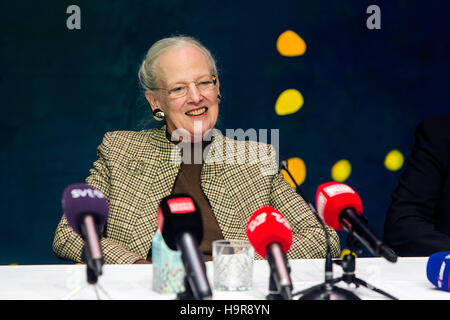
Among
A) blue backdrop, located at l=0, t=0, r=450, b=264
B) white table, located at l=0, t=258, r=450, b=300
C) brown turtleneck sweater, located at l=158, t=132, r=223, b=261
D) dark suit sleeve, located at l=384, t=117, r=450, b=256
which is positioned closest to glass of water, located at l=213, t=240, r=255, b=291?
white table, located at l=0, t=258, r=450, b=300

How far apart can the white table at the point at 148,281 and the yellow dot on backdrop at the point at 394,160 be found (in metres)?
1.62

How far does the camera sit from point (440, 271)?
1.13 meters

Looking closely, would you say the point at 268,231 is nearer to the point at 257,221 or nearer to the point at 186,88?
the point at 257,221

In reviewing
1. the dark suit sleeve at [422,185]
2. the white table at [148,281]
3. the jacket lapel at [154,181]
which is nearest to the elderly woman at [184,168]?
the jacket lapel at [154,181]

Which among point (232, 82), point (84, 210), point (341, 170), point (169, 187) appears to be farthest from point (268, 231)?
point (341, 170)

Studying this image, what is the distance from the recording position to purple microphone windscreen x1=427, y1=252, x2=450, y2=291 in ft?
3.67

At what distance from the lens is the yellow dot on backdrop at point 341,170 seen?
3.00 m

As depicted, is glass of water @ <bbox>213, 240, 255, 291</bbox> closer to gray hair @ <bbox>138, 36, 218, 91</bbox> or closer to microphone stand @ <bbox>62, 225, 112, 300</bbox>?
microphone stand @ <bbox>62, 225, 112, 300</bbox>

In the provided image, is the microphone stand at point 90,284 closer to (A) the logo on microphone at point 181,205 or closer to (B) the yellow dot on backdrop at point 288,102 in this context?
(A) the logo on microphone at point 181,205

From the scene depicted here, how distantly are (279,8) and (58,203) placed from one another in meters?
1.56
